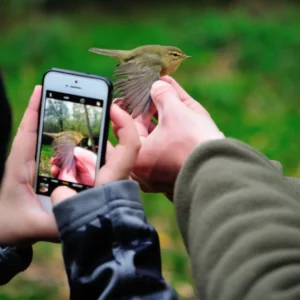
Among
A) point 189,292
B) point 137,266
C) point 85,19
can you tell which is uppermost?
point 137,266

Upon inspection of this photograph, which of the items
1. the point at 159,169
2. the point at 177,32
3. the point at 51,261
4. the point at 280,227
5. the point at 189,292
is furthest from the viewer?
the point at 177,32

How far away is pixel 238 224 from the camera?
37.4 inches

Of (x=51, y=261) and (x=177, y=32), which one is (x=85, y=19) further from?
(x=51, y=261)

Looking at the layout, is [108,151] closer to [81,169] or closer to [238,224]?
[81,169]

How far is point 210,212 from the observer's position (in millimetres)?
968

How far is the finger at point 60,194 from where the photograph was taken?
1.01 metres

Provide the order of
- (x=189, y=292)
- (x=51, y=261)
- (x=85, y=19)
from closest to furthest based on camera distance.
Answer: (x=189, y=292)
(x=51, y=261)
(x=85, y=19)

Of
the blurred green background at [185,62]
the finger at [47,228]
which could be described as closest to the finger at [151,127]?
the finger at [47,228]

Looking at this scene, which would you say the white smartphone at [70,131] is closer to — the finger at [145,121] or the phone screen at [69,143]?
the phone screen at [69,143]

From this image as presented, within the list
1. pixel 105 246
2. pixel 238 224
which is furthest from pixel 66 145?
pixel 238 224

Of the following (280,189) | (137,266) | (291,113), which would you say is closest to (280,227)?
(280,189)

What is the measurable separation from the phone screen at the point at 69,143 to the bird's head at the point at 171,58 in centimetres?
33

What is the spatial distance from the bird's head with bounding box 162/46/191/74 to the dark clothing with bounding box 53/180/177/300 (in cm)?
44

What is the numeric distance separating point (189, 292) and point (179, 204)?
4.97 ft
